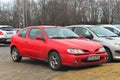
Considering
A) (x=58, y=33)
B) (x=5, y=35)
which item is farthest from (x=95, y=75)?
(x=5, y=35)

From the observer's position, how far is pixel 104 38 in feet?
42.2

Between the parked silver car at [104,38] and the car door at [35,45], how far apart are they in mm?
2387

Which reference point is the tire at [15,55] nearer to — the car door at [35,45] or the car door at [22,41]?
the car door at [22,41]

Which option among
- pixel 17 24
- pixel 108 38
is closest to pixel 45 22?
pixel 17 24

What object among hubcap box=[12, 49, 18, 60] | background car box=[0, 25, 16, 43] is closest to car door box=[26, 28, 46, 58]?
hubcap box=[12, 49, 18, 60]

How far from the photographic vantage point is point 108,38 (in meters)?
12.9

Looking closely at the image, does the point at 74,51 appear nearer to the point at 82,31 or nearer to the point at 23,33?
the point at 23,33

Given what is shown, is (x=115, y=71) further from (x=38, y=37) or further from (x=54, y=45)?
(x=38, y=37)

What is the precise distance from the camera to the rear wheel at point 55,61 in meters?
10.5

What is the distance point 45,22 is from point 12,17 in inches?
380

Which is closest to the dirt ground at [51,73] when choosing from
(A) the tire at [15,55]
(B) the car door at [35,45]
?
(B) the car door at [35,45]

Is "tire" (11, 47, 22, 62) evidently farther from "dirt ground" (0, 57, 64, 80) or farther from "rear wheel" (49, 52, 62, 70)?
"rear wheel" (49, 52, 62, 70)

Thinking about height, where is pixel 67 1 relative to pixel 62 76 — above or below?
above

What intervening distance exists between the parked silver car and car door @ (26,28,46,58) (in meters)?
2.39
